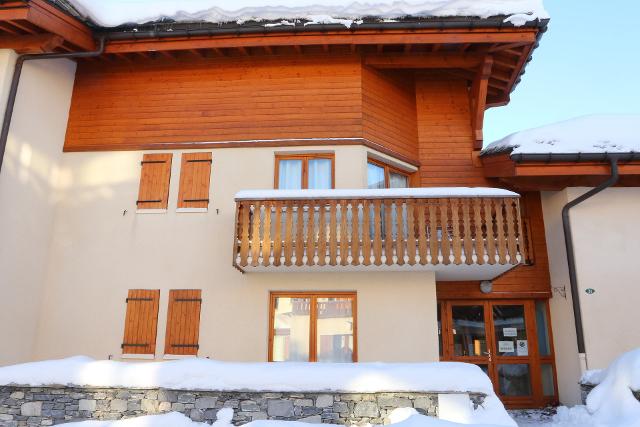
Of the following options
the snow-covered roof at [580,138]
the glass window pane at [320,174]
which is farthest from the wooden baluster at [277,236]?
the snow-covered roof at [580,138]

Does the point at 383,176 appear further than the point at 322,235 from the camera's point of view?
Yes

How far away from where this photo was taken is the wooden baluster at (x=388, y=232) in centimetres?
750

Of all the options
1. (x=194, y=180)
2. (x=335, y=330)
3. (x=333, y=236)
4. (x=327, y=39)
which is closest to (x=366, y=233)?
(x=333, y=236)

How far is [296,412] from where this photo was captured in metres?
4.95

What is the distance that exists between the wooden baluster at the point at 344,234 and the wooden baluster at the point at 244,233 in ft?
4.83

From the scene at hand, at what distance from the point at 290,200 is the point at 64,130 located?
5078mm

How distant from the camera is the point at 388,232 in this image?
7641mm

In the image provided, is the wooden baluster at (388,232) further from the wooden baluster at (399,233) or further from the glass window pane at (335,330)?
the glass window pane at (335,330)

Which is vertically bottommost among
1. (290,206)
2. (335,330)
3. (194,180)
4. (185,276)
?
(335,330)

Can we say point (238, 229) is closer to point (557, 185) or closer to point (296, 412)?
point (296, 412)

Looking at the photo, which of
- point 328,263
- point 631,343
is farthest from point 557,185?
point 328,263

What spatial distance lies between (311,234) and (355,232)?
0.69m

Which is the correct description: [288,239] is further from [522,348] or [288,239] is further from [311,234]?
[522,348]

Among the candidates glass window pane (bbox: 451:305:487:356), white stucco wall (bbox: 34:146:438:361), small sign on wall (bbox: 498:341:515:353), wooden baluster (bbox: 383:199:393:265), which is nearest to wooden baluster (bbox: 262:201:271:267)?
white stucco wall (bbox: 34:146:438:361)
